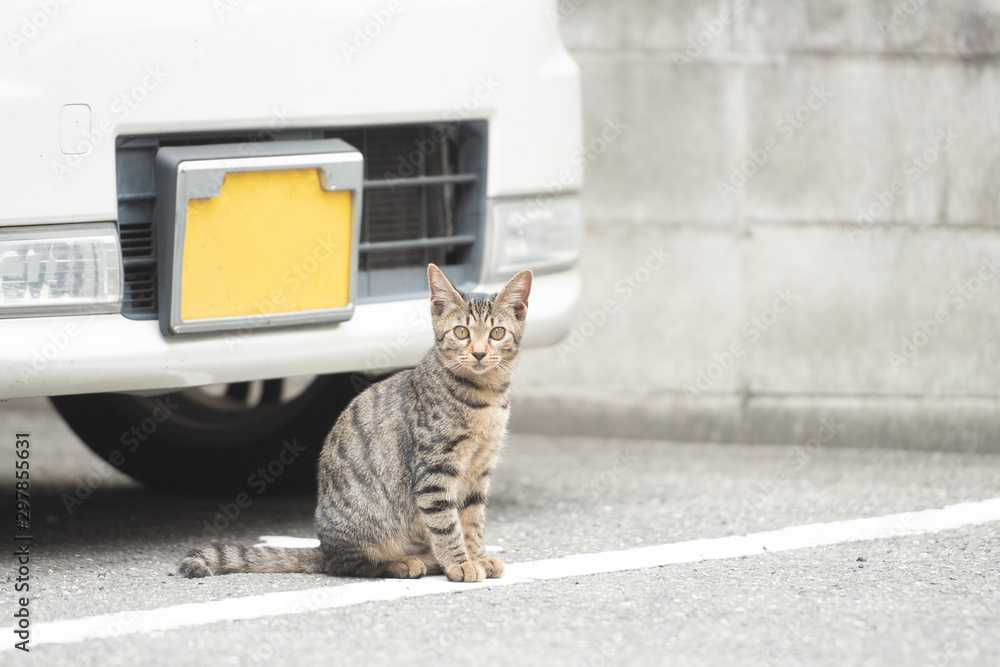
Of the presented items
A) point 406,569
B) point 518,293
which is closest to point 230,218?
point 518,293

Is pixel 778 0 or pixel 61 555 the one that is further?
pixel 778 0

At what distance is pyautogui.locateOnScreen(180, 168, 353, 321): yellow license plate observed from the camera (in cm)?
337

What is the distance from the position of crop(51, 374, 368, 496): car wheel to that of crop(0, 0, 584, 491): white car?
0.75ft

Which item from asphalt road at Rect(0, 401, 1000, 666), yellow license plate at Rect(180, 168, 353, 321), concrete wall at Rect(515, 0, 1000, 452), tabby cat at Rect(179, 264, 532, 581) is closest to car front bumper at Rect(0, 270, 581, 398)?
yellow license plate at Rect(180, 168, 353, 321)

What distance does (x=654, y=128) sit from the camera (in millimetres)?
5543

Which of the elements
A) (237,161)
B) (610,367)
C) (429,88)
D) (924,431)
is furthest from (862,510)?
(237,161)

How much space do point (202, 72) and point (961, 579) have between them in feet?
8.34

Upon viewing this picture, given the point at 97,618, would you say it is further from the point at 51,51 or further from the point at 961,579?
the point at 961,579

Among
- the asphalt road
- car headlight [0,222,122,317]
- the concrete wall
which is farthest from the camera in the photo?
the concrete wall

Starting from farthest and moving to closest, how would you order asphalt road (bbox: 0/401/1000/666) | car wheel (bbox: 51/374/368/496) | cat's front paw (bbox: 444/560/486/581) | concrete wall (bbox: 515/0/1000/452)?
concrete wall (bbox: 515/0/1000/452) → car wheel (bbox: 51/374/368/496) → cat's front paw (bbox: 444/560/486/581) → asphalt road (bbox: 0/401/1000/666)

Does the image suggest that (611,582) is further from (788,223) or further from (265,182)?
(788,223)

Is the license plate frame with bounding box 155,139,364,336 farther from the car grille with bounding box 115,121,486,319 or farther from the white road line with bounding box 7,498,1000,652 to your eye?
the white road line with bounding box 7,498,1000,652

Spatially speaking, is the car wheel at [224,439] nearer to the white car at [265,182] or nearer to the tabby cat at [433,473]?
the white car at [265,182]

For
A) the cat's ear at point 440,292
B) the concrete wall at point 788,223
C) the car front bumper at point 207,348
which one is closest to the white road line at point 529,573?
the car front bumper at point 207,348
